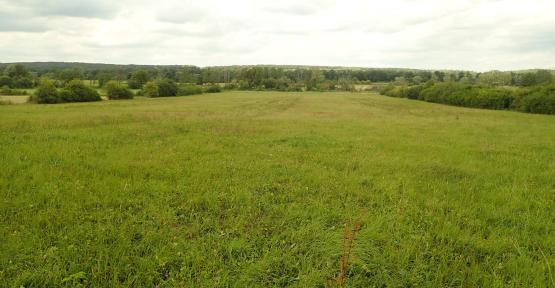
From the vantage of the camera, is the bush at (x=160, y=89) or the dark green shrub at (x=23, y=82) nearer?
A: the bush at (x=160, y=89)

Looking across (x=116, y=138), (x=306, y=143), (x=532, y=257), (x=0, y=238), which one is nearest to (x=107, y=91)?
(x=116, y=138)

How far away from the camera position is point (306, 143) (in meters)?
14.5

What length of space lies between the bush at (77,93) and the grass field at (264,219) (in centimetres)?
4834

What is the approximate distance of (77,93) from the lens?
52781 millimetres

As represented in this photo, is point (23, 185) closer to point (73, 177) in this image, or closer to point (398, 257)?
point (73, 177)

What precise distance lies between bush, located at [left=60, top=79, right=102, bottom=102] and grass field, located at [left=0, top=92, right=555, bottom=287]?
1903 inches

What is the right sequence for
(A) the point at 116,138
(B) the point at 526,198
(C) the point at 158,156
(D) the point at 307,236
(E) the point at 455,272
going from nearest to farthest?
1. (E) the point at 455,272
2. (D) the point at 307,236
3. (B) the point at 526,198
4. (C) the point at 158,156
5. (A) the point at 116,138

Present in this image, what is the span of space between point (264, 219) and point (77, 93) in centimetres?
5884

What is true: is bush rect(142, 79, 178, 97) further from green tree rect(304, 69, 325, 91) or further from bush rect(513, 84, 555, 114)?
bush rect(513, 84, 555, 114)

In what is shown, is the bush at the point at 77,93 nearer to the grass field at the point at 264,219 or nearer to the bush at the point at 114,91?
the bush at the point at 114,91

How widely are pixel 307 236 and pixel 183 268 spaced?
7.06ft

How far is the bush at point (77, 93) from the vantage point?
51531mm

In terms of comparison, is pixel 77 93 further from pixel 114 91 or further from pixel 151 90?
pixel 151 90

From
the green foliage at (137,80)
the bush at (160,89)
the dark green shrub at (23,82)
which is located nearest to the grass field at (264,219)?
the bush at (160,89)
